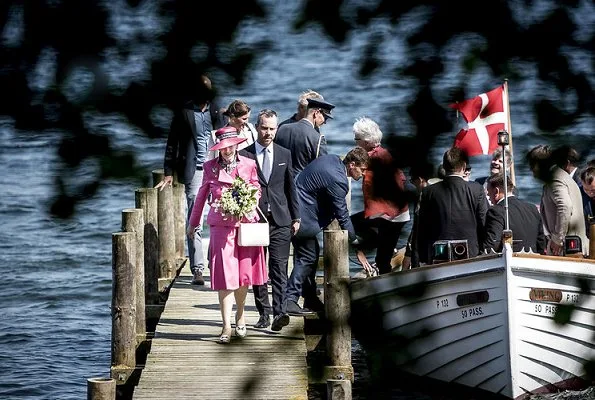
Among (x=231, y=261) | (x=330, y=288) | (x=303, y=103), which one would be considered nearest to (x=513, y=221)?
(x=303, y=103)

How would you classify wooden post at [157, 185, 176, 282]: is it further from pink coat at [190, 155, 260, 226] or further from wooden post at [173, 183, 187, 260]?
pink coat at [190, 155, 260, 226]

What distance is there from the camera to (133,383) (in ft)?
39.1

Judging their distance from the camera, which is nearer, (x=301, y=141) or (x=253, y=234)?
(x=253, y=234)

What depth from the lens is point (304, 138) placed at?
12422 millimetres

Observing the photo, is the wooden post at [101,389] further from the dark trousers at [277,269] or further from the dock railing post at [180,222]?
the dock railing post at [180,222]

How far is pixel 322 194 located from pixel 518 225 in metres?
1.78

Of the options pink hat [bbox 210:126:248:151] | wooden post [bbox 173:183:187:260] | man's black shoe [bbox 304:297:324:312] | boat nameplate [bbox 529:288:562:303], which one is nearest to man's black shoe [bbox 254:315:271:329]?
man's black shoe [bbox 304:297:324:312]

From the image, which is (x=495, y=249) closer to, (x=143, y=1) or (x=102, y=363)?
(x=102, y=363)

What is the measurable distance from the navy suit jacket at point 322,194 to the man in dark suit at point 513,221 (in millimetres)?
1241

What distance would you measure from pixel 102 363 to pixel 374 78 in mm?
14617

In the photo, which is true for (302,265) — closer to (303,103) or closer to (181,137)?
(303,103)

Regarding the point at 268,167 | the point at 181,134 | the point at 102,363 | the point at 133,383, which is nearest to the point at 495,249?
the point at 268,167

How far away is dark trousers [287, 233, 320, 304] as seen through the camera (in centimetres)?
1248

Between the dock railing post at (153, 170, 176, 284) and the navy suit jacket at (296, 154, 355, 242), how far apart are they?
3.25 metres
